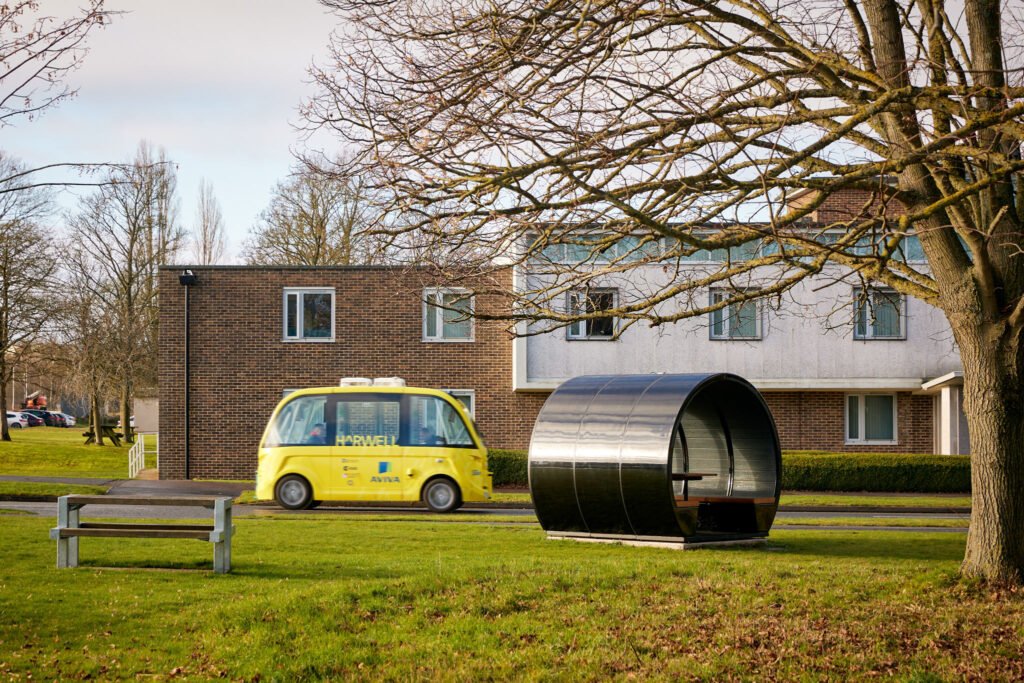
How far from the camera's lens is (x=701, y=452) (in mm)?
18703

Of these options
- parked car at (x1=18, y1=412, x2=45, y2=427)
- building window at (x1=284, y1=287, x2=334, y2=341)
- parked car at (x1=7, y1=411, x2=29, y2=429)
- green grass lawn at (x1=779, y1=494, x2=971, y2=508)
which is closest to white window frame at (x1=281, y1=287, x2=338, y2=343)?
building window at (x1=284, y1=287, x2=334, y2=341)

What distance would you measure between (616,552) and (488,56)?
256 inches

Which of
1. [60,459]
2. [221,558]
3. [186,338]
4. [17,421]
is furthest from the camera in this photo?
[17,421]

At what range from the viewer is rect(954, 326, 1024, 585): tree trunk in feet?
40.2

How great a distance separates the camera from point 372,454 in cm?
2378

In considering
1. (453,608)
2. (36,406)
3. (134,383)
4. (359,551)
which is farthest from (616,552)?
(36,406)

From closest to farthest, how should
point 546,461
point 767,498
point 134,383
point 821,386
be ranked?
point 546,461 < point 767,498 < point 821,386 < point 134,383

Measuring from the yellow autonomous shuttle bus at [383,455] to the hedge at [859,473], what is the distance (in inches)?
300

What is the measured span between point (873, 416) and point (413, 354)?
517 inches

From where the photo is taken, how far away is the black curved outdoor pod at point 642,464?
1554 cm

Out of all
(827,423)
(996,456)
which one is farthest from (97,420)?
(996,456)

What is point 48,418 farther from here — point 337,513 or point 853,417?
point 337,513

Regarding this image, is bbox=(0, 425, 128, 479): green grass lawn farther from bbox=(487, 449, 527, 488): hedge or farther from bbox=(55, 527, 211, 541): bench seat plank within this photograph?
bbox=(55, 527, 211, 541): bench seat plank

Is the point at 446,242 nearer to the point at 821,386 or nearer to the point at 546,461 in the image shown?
the point at 546,461
